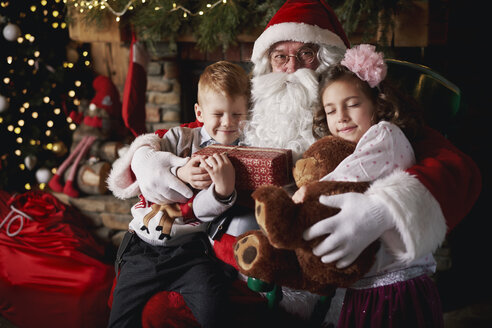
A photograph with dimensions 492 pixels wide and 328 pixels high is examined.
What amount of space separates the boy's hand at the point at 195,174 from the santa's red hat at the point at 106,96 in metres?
1.88

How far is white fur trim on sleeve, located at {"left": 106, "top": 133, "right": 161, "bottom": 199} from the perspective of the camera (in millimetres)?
1528

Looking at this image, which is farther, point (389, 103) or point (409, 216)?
point (389, 103)

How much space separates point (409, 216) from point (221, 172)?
1.65 feet

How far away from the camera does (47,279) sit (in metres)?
2.29

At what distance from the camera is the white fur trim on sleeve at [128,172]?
1.53 meters

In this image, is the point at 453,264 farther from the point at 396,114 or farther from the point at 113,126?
the point at 113,126

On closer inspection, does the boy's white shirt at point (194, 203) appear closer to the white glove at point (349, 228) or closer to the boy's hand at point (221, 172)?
the boy's hand at point (221, 172)

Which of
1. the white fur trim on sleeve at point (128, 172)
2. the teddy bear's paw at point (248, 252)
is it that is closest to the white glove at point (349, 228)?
the teddy bear's paw at point (248, 252)

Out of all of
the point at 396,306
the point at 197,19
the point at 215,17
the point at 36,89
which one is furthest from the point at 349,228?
the point at 36,89

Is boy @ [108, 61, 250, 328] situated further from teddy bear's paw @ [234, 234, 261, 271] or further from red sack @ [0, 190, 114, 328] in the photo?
red sack @ [0, 190, 114, 328]

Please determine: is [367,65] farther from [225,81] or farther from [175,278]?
[175,278]

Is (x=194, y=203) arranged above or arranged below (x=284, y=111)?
below

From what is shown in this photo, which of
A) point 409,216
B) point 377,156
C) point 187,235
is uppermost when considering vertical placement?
point 377,156

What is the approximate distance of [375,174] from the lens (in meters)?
1.12
